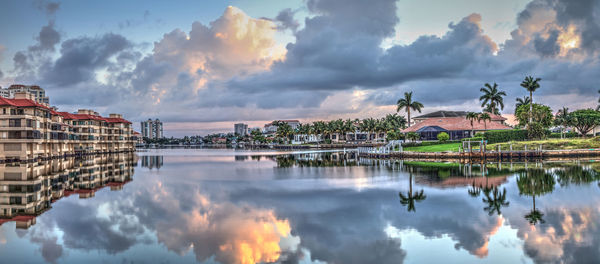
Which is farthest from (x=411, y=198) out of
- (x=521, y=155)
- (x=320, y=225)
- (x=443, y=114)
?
(x=443, y=114)

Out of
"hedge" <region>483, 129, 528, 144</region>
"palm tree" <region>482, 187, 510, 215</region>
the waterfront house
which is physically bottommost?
"palm tree" <region>482, 187, 510, 215</region>

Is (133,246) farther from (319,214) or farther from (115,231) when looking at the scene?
(319,214)

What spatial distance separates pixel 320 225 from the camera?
19641mm

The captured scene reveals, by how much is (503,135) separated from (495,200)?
54965 millimetres

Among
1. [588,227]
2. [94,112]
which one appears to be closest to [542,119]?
[588,227]

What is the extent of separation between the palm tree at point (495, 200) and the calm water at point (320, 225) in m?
0.06

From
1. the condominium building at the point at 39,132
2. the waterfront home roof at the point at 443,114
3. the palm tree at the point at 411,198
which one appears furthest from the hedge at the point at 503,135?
the condominium building at the point at 39,132

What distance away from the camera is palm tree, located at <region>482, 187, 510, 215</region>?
23.1m

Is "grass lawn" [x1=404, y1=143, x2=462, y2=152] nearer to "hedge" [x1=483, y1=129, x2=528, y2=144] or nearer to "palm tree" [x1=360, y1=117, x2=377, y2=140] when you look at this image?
"hedge" [x1=483, y1=129, x2=528, y2=144]

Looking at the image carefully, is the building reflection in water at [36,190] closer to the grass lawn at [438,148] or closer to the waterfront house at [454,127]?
the grass lawn at [438,148]

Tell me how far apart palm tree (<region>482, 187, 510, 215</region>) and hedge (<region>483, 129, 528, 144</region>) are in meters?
48.3

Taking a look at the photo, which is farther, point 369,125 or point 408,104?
point 369,125

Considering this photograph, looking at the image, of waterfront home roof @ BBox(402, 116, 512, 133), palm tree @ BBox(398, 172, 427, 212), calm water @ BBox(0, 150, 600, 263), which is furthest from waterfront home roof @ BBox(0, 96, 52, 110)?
waterfront home roof @ BBox(402, 116, 512, 133)

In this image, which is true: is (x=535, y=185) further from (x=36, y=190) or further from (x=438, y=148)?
(x=438, y=148)
